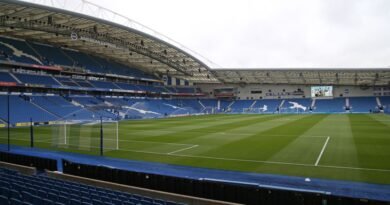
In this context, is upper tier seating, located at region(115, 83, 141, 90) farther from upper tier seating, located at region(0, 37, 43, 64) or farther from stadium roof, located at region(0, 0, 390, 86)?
upper tier seating, located at region(0, 37, 43, 64)

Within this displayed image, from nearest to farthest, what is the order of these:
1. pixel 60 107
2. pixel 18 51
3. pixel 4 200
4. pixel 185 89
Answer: pixel 4 200 → pixel 60 107 → pixel 18 51 → pixel 185 89

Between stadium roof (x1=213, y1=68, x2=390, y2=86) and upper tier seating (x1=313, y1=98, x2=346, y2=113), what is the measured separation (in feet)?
15.3

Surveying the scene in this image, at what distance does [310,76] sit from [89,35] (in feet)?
163

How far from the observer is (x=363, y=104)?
2854 inches

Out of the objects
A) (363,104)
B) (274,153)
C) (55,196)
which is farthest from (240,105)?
(55,196)

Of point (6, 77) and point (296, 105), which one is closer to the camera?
point (6, 77)

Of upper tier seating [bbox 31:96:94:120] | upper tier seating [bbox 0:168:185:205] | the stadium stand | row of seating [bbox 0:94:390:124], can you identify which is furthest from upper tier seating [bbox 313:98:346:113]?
upper tier seating [bbox 0:168:185:205]

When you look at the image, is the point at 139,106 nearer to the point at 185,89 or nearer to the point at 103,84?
the point at 103,84

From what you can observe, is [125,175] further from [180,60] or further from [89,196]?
[180,60]

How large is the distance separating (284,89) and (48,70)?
2329 inches

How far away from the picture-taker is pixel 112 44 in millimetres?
46094

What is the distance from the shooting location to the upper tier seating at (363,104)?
7081cm

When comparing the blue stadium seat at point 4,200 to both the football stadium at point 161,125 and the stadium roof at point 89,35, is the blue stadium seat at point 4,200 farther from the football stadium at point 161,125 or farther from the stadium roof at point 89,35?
the stadium roof at point 89,35

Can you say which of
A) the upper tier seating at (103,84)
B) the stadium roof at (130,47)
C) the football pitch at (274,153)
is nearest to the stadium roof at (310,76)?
the stadium roof at (130,47)
